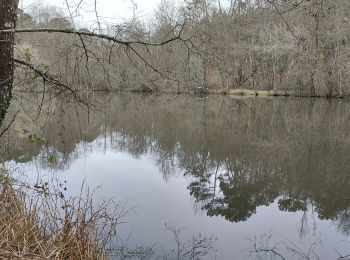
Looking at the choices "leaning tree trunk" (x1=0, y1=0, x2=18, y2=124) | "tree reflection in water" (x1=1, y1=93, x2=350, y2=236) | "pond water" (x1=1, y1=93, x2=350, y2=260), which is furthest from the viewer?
"tree reflection in water" (x1=1, y1=93, x2=350, y2=236)

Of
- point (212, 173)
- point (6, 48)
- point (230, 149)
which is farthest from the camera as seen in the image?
point (230, 149)

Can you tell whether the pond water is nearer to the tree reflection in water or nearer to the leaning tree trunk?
the tree reflection in water

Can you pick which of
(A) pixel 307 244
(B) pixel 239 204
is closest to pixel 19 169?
(B) pixel 239 204

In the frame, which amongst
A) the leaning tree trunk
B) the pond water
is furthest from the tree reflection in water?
the leaning tree trunk

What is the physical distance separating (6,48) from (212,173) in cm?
Result: 805

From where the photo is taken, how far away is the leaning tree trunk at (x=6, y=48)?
3.72 m

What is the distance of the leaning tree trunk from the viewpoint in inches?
146

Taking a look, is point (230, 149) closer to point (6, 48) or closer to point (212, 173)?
point (212, 173)

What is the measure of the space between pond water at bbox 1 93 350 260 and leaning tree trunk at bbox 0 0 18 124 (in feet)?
1.32

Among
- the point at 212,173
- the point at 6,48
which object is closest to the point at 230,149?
the point at 212,173

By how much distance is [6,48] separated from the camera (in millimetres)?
3803

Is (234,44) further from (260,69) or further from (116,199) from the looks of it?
(116,199)

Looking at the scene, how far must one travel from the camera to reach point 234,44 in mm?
38344

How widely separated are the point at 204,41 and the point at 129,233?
11.7 ft
